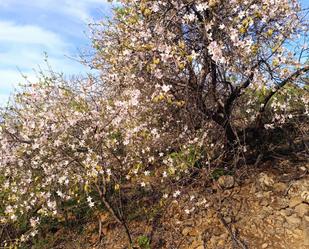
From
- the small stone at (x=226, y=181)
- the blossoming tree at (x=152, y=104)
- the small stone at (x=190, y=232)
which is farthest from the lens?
the small stone at (x=226, y=181)

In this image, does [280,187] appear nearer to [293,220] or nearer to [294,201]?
[294,201]

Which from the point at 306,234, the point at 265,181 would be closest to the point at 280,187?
the point at 265,181

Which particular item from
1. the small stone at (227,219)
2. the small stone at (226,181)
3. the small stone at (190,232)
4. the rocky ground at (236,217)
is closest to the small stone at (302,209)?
the rocky ground at (236,217)

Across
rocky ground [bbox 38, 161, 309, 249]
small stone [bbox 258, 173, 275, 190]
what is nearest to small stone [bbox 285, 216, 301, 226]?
rocky ground [bbox 38, 161, 309, 249]

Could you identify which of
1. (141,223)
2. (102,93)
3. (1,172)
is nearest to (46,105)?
(102,93)

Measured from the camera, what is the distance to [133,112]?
22.2 ft

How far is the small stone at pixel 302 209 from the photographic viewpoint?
6.23 metres

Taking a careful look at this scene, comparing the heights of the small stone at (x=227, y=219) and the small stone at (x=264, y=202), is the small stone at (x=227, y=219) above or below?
below

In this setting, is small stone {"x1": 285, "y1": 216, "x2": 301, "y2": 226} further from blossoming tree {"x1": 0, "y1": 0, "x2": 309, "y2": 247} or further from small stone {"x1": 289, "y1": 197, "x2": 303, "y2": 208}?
blossoming tree {"x1": 0, "y1": 0, "x2": 309, "y2": 247}

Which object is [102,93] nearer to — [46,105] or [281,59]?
[46,105]

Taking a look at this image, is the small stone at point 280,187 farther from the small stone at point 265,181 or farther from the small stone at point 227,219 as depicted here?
the small stone at point 227,219

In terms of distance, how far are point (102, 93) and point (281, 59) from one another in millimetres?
3419

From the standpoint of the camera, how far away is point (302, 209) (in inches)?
247

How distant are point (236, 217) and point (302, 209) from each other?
101 cm
